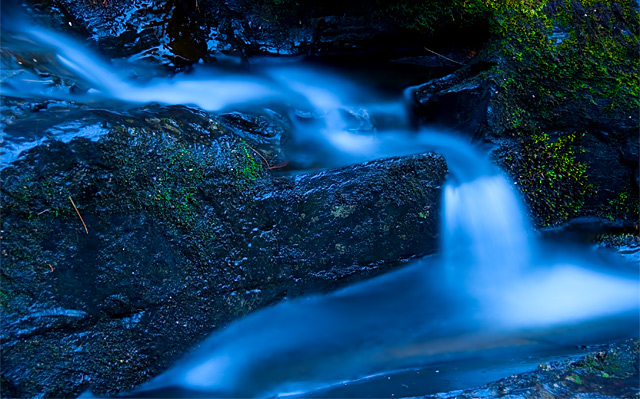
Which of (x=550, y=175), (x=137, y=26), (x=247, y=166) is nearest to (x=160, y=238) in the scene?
(x=247, y=166)

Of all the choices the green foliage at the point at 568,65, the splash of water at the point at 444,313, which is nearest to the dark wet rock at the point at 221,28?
the green foliage at the point at 568,65

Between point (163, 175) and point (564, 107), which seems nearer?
point (163, 175)

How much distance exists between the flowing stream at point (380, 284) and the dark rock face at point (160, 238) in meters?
0.17

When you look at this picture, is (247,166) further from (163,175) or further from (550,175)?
(550,175)

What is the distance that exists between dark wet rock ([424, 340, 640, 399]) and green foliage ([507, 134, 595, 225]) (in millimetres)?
1272

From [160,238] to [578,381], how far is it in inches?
96.1

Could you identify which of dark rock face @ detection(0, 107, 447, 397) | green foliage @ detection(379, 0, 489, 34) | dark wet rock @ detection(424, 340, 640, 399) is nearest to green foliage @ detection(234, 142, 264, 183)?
dark rock face @ detection(0, 107, 447, 397)

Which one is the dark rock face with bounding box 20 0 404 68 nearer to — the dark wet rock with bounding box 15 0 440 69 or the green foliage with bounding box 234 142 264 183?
the dark wet rock with bounding box 15 0 440 69

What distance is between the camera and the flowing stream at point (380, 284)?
9.10ft

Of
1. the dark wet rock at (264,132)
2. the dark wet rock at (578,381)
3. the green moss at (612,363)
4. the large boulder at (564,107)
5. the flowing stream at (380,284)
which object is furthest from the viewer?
the large boulder at (564,107)

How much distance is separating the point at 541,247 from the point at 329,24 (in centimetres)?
274

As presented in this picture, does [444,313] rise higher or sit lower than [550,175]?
lower

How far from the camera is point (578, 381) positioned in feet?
7.75

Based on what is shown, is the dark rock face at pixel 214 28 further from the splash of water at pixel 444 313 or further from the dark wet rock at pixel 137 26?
the splash of water at pixel 444 313
